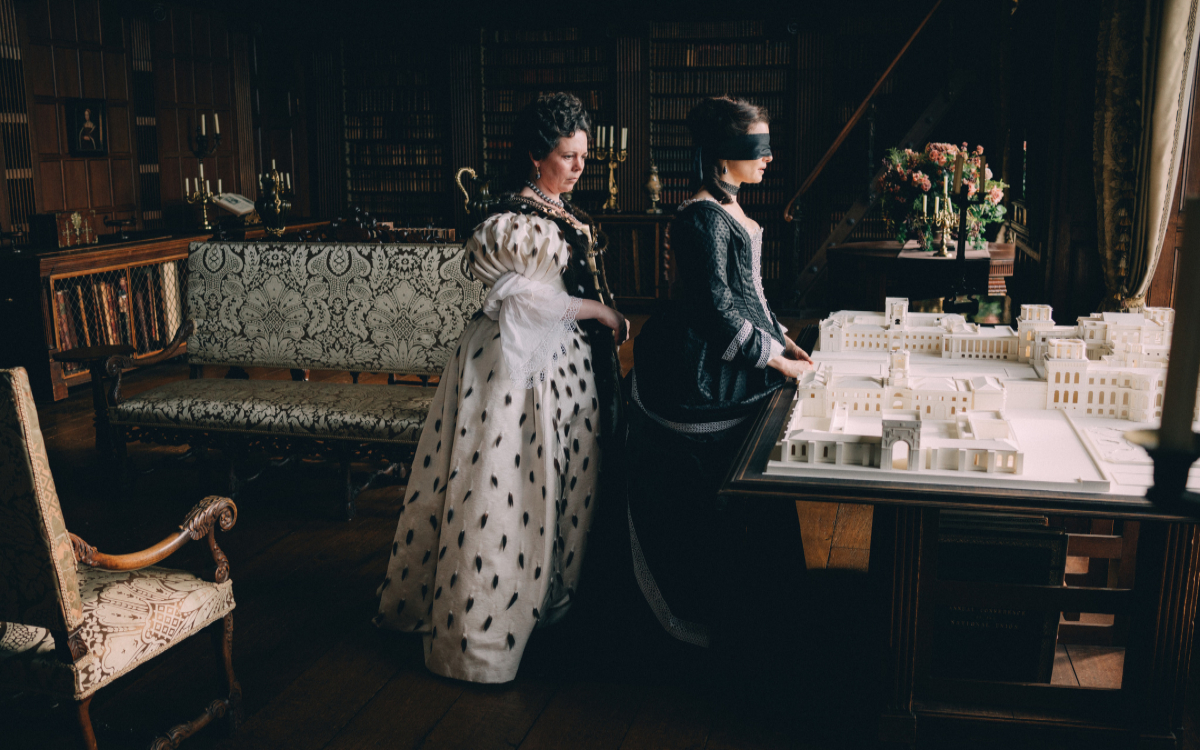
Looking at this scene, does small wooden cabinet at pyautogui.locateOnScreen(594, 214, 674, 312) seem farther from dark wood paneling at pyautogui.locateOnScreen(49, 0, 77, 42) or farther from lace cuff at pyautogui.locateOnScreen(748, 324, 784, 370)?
lace cuff at pyautogui.locateOnScreen(748, 324, 784, 370)

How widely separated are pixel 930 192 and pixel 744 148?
7.81 feet

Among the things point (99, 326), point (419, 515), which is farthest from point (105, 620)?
point (99, 326)

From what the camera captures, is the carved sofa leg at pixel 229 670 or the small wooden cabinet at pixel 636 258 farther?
the small wooden cabinet at pixel 636 258

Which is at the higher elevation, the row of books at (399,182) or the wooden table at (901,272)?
the row of books at (399,182)

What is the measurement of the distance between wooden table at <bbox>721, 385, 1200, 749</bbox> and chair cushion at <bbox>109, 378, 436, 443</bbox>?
5.98 ft

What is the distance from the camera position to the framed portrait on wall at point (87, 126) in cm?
667

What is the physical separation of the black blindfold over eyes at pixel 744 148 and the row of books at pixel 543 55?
20.9 feet

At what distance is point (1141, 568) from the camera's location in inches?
72.4

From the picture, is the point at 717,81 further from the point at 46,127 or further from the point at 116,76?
the point at 46,127

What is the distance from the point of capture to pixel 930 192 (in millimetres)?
4371

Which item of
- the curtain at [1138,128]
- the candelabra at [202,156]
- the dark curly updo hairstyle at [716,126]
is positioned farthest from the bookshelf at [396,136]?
the dark curly updo hairstyle at [716,126]

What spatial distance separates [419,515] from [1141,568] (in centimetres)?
174

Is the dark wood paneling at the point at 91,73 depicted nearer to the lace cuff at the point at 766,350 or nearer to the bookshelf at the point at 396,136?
the bookshelf at the point at 396,136

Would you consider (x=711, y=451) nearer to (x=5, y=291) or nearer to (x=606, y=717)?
(x=606, y=717)
